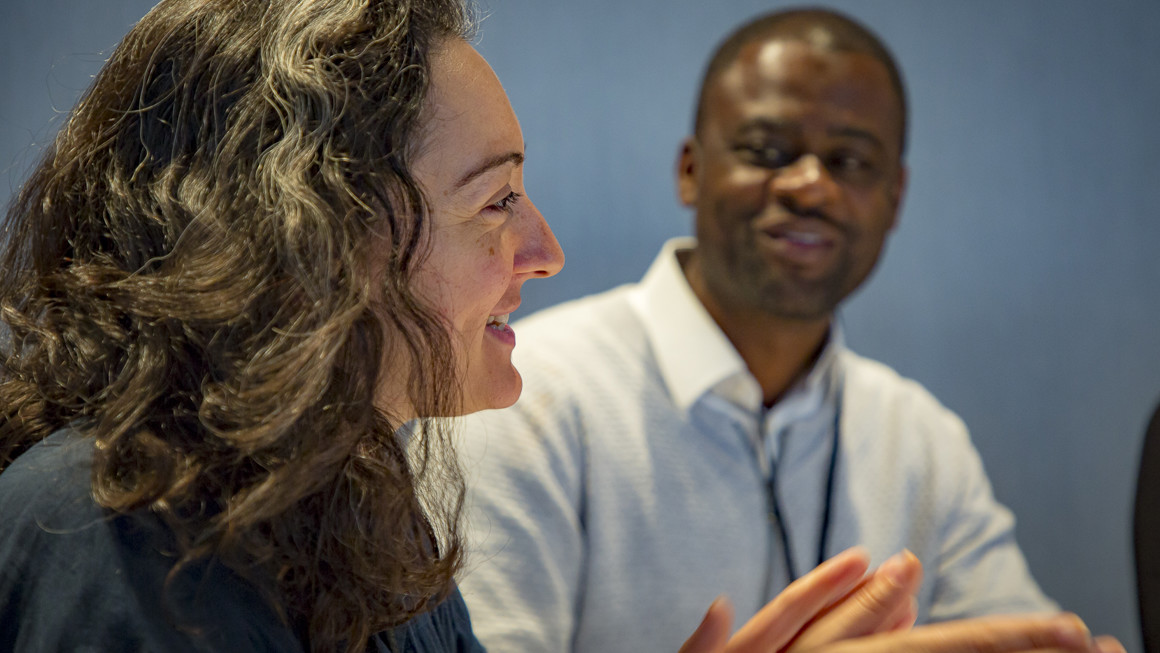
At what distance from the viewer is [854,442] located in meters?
1.16

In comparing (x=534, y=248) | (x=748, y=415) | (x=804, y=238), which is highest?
(x=534, y=248)

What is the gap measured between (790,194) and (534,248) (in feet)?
1.85

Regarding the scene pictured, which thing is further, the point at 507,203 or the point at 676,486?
the point at 676,486

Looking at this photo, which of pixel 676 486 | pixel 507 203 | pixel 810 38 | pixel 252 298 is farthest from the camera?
pixel 810 38

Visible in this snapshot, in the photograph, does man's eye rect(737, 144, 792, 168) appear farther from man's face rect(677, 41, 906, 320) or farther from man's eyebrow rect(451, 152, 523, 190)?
man's eyebrow rect(451, 152, 523, 190)

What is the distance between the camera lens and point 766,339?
1.18 metres

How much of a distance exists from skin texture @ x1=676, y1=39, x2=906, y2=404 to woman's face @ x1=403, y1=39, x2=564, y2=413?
0.56 metres

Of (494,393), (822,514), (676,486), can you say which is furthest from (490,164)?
(822,514)

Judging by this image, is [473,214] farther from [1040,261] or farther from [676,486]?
[1040,261]

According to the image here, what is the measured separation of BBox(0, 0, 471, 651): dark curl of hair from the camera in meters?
0.48

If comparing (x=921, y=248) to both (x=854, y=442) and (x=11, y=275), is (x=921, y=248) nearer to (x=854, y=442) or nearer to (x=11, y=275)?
(x=854, y=442)

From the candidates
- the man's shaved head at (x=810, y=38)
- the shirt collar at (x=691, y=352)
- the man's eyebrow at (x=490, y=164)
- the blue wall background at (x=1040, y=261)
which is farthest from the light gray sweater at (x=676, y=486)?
the man's eyebrow at (x=490, y=164)

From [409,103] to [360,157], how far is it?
4cm

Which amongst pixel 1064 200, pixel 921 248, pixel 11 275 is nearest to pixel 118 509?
pixel 11 275
